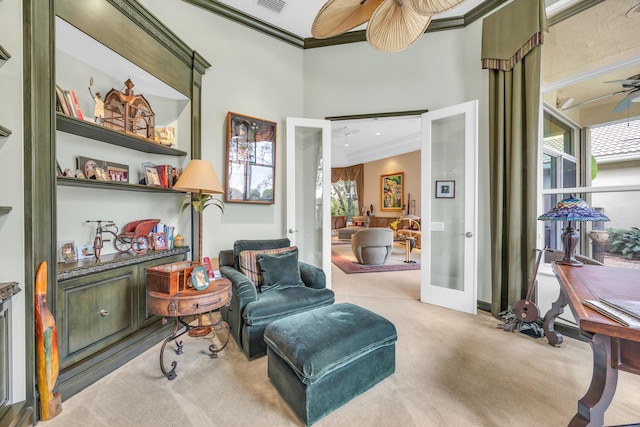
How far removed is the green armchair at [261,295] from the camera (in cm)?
213

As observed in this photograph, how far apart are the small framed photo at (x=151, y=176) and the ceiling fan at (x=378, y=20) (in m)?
1.92

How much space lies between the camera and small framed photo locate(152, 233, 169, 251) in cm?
251

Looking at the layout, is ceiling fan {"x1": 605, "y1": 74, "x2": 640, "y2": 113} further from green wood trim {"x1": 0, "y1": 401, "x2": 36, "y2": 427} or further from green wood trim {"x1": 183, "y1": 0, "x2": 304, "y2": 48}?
green wood trim {"x1": 0, "y1": 401, "x2": 36, "y2": 427}

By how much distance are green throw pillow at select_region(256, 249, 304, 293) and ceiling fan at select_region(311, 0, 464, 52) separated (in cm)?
190

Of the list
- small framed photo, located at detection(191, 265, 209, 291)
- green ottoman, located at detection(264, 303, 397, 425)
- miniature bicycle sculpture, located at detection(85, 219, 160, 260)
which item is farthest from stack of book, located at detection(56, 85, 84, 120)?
green ottoman, located at detection(264, 303, 397, 425)

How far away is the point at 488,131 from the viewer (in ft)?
10.3

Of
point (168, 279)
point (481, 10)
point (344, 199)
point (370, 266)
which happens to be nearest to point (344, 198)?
point (344, 199)

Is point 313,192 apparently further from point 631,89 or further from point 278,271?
point 631,89

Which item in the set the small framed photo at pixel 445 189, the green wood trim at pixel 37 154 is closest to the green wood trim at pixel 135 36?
the green wood trim at pixel 37 154

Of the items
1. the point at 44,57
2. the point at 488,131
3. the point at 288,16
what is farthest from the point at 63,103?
the point at 488,131

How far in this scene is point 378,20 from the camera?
1.82 meters

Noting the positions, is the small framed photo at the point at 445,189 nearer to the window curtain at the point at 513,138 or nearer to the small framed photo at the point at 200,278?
the window curtain at the point at 513,138

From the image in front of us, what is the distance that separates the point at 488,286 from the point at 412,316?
102 cm

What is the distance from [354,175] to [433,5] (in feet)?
31.0
